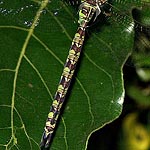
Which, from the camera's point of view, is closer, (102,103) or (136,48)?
(102,103)

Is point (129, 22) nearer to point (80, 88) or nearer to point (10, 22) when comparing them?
point (80, 88)

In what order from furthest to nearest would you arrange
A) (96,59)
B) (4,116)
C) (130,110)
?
(130,110)
(96,59)
(4,116)

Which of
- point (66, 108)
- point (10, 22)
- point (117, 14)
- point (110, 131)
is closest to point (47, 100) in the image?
point (66, 108)

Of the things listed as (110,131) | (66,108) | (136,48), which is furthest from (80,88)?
(110,131)

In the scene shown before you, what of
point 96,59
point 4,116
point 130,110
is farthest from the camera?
point 130,110

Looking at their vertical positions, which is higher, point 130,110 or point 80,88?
point 80,88

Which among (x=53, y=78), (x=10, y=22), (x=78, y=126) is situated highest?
(x=10, y=22)
